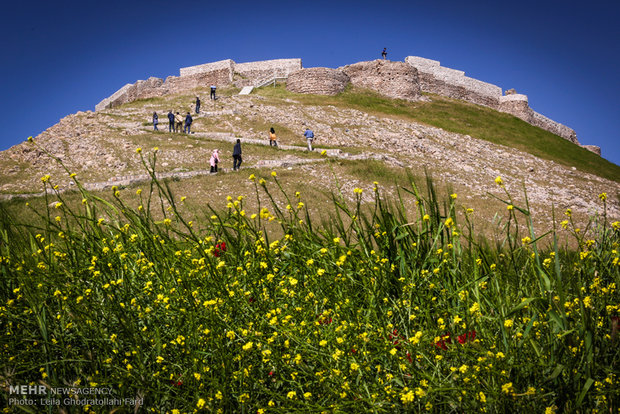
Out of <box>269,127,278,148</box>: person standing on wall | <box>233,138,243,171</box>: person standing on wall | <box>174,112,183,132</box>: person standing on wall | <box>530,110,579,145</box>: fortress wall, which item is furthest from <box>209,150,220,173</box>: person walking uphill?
<box>530,110,579,145</box>: fortress wall

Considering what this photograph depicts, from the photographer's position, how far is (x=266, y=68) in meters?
49.8

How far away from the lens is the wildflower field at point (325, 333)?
1605 millimetres

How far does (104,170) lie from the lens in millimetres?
17203

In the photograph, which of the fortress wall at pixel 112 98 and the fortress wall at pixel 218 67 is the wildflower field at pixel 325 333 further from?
the fortress wall at pixel 112 98

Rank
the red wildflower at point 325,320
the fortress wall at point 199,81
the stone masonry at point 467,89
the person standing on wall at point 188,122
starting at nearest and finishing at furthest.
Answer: the red wildflower at point 325,320 < the person standing on wall at point 188,122 < the fortress wall at point 199,81 < the stone masonry at point 467,89

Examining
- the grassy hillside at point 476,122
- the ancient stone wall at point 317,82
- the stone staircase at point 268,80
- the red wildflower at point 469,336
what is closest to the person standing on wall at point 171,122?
the grassy hillside at point 476,122

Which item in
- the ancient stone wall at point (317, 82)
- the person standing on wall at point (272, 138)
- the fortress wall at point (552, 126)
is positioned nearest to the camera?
the person standing on wall at point (272, 138)

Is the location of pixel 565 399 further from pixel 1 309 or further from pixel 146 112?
pixel 146 112

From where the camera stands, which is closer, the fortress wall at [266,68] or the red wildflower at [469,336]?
the red wildflower at [469,336]

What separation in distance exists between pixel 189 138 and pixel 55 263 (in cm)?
1993

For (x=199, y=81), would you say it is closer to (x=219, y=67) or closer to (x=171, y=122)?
(x=219, y=67)

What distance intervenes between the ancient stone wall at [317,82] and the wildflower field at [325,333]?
131 feet

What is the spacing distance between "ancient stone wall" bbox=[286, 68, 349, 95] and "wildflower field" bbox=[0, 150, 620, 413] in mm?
39976

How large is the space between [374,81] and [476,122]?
1253 cm
